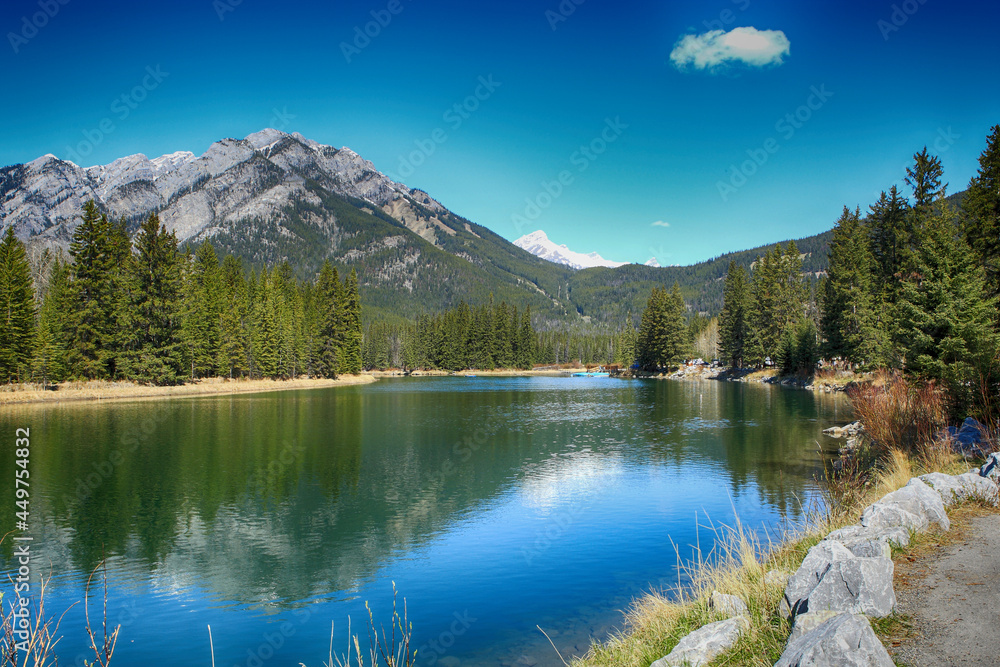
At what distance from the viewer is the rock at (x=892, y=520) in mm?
7773

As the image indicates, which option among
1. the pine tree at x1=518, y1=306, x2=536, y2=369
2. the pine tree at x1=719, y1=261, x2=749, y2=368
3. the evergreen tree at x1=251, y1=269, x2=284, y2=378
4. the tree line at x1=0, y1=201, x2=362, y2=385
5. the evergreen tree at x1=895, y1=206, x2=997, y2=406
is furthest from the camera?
the pine tree at x1=518, y1=306, x2=536, y2=369

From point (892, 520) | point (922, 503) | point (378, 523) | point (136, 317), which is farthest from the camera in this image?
point (136, 317)

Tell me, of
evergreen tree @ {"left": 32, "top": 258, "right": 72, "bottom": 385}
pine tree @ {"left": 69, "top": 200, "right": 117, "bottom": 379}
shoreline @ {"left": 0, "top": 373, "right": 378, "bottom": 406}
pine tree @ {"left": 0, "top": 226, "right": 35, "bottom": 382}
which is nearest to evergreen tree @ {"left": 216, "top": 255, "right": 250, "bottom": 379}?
shoreline @ {"left": 0, "top": 373, "right": 378, "bottom": 406}

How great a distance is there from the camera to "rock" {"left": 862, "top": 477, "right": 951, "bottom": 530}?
7.89 metres

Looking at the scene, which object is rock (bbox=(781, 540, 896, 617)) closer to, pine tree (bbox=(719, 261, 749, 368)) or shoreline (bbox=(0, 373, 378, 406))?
shoreline (bbox=(0, 373, 378, 406))

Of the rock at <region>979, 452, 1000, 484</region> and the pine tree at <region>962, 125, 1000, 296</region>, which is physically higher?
the pine tree at <region>962, 125, 1000, 296</region>

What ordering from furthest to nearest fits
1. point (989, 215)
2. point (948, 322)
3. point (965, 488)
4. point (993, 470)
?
point (989, 215)
point (948, 322)
point (993, 470)
point (965, 488)

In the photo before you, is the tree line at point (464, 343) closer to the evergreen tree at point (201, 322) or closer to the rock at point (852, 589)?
the evergreen tree at point (201, 322)

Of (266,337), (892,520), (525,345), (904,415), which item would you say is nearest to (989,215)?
(904,415)

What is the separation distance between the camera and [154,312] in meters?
52.9

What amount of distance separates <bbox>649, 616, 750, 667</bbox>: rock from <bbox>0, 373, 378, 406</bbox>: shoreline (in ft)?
168

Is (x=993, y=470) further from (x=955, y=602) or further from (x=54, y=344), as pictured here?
(x=54, y=344)

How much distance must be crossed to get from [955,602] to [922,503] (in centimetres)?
297

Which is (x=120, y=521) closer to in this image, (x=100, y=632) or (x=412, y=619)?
(x=100, y=632)
